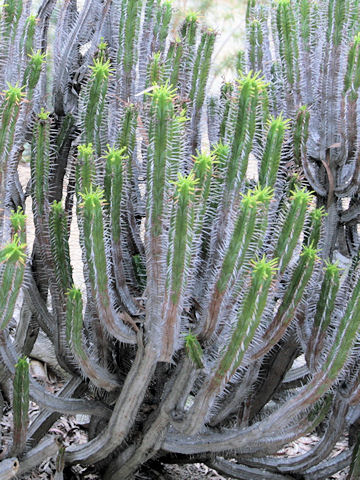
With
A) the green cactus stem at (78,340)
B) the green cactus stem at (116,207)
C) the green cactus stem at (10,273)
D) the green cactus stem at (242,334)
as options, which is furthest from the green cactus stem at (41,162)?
the green cactus stem at (242,334)

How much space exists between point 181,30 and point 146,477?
7.08ft

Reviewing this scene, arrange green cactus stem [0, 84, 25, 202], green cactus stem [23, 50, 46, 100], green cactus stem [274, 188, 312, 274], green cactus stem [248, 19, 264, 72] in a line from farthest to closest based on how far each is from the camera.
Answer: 1. green cactus stem [248, 19, 264, 72]
2. green cactus stem [23, 50, 46, 100]
3. green cactus stem [274, 188, 312, 274]
4. green cactus stem [0, 84, 25, 202]

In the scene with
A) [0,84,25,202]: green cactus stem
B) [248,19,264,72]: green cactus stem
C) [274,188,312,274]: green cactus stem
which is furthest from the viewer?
[248,19,264,72]: green cactus stem

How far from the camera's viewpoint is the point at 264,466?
3.10 meters

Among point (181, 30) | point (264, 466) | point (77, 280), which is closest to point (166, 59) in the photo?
point (181, 30)

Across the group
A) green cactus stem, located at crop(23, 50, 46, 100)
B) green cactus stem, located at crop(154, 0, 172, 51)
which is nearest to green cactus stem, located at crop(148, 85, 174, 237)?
green cactus stem, located at crop(23, 50, 46, 100)

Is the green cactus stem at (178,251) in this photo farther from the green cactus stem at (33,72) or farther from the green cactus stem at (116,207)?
the green cactus stem at (33,72)

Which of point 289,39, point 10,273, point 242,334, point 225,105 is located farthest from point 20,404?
point 289,39

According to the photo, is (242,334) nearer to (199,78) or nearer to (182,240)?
(182,240)

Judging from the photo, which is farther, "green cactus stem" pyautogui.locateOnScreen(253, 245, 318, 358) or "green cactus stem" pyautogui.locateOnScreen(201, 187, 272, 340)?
"green cactus stem" pyautogui.locateOnScreen(253, 245, 318, 358)

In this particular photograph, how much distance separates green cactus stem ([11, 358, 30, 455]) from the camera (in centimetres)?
248

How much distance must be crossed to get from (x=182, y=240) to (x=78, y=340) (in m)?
0.60

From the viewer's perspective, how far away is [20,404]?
8.39 ft

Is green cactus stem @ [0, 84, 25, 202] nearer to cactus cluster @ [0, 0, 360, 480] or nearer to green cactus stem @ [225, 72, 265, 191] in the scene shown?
cactus cluster @ [0, 0, 360, 480]
